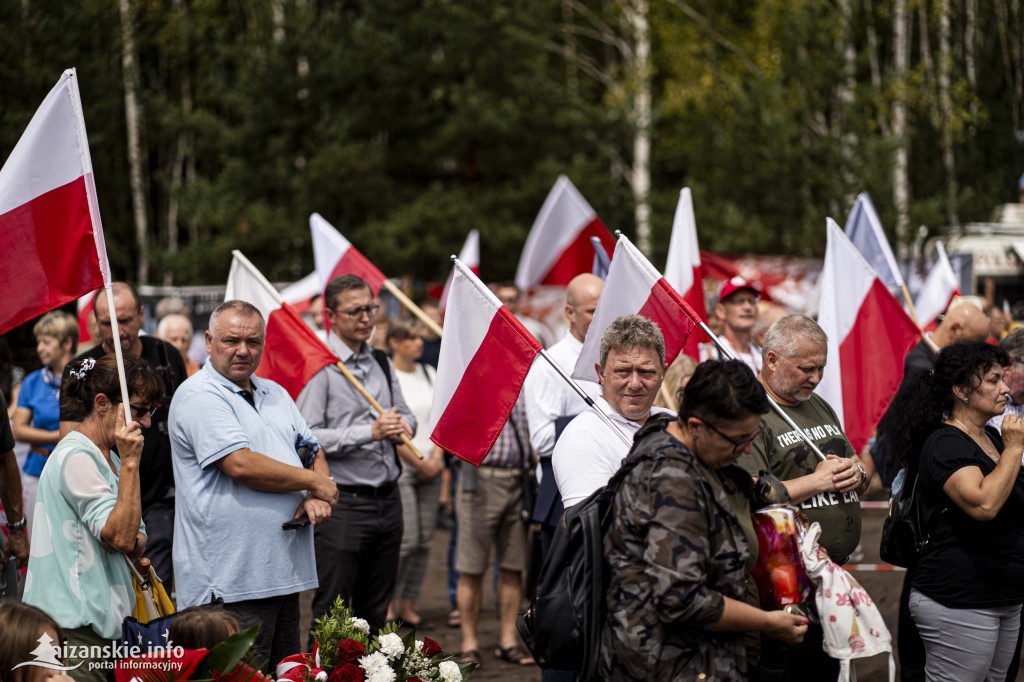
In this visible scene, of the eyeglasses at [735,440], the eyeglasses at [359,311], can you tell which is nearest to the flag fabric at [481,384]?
the eyeglasses at [359,311]

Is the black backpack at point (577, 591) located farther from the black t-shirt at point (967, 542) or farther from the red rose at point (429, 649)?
the black t-shirt at point (967, 542)

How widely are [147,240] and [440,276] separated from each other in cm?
596

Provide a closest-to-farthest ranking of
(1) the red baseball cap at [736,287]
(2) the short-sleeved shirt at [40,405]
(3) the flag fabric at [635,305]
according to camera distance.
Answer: (3) the flag fabric at [635,305], (2) the short-sleeved shirt at [40,405], (1) the red baseball cap at [736,287]

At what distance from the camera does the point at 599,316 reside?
4910mm

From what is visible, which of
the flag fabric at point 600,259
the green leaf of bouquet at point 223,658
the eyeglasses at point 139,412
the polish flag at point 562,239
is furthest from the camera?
the polish flag at point 562,239

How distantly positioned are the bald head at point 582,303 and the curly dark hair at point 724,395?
2505mm

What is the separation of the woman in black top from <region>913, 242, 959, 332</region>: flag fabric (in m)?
4.24

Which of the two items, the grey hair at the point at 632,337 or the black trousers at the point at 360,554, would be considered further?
the black trousers at the point at 360,554

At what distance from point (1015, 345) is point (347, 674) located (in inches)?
154

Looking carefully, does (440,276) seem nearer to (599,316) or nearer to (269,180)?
(269,180)

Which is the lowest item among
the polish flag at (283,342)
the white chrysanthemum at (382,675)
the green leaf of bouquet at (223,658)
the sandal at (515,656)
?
the sandal at (515,656)

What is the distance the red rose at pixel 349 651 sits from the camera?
148 inches

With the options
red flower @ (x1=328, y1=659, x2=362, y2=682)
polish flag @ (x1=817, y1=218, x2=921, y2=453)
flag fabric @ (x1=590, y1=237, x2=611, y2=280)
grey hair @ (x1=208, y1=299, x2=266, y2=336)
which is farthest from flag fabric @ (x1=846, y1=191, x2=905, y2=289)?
red flower @ (x1=328, y1=659, x2=362, y2=682)

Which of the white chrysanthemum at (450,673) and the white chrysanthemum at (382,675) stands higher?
the white chrysanthemum at (382,675)
